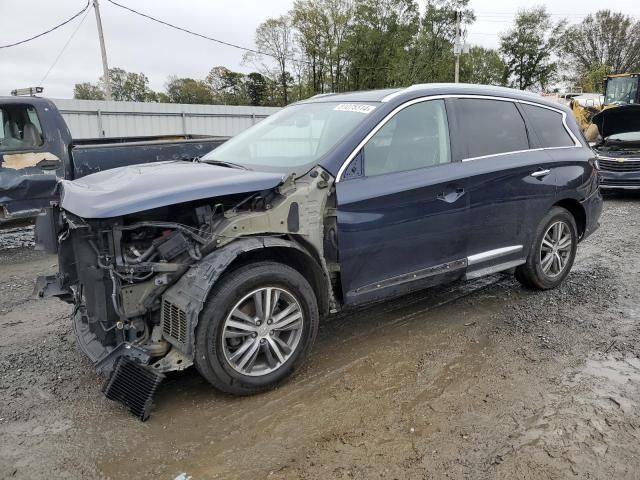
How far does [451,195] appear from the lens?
3998mm

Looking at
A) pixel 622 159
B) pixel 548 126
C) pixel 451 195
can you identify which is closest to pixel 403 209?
pixel 451 195

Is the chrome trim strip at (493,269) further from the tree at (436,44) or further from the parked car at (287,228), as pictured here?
the tree at (436,44)

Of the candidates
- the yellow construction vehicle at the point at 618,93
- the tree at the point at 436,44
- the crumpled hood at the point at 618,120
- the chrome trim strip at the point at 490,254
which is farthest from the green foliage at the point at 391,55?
the chrome trim strip at the point at 490,254

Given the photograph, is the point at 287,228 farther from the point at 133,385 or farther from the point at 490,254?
the point at 490,254

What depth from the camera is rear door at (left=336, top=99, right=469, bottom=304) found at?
353cm

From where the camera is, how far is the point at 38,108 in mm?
6656

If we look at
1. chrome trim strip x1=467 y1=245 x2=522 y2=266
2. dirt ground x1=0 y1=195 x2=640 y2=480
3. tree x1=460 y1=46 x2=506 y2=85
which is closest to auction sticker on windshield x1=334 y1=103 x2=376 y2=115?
chrome trim strip x1=467 y1=245 x2=522 y2=266

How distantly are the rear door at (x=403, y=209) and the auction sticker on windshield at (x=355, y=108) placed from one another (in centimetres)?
18

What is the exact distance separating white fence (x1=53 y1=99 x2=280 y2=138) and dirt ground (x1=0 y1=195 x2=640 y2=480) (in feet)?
33.0

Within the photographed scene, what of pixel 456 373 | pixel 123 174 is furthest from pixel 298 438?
pixel 123 174

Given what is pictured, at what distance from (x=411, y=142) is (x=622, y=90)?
22.9 metres

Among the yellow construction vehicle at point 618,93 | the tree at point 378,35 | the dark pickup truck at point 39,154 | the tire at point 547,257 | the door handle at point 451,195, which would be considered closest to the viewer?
the door handle at point 451,195

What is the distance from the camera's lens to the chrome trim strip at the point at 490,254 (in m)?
4.27

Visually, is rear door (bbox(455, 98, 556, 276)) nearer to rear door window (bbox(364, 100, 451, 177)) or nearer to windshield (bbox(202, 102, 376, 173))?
rear door window (bbox(364, 100, 451, 177))
